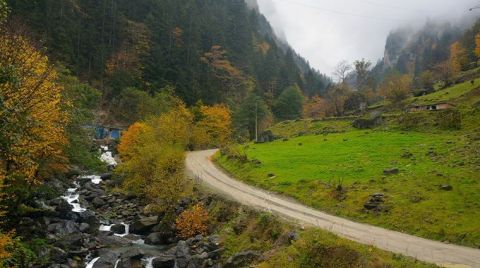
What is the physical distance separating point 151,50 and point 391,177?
103 metres

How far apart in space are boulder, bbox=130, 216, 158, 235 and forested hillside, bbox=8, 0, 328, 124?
60.8 m

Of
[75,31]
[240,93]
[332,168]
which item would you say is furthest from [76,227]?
[240,93]

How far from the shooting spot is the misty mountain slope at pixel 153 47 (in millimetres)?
105438

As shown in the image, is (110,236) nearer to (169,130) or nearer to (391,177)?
(169,130)

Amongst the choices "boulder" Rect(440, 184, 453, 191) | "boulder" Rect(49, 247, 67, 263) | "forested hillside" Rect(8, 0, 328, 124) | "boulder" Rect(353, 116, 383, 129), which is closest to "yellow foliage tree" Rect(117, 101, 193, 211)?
"boulder" Rect(49, 247, 67, 263)

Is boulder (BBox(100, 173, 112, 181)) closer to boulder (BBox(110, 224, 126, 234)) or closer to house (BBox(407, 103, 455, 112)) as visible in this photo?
boulder (BBox(110, 224, 126, 234))

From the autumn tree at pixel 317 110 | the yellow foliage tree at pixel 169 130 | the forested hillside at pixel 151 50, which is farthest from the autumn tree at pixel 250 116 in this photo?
the yellow foliage tree at pixel 169 130

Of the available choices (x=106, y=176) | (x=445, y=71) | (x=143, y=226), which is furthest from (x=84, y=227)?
(x=445, y=71)

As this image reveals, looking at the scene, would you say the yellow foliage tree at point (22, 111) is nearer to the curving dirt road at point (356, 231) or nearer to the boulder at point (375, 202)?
the curving dirt road at point (356, 231)

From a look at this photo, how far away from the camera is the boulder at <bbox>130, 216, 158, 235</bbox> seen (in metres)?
38.8

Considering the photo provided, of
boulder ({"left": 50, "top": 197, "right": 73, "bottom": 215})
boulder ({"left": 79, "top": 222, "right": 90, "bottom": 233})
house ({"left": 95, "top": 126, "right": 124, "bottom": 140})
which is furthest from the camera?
house ({"left": 95, "top": 126, "right": 124, "bottom": 140})

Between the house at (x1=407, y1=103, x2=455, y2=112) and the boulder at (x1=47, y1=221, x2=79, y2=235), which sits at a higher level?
the house at (x1=407, y1=103, x2=455, y2=112)

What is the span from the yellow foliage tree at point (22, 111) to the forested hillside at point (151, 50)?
214 ft

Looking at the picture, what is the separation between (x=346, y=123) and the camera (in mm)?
80312
